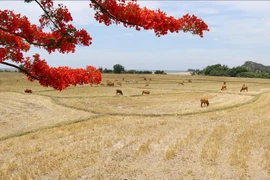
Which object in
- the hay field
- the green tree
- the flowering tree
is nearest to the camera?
the flowering tree

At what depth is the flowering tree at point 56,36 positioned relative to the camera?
6382 mm

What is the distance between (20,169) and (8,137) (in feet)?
18.4

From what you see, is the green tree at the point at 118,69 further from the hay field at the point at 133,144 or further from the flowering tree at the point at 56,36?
the flowering tree at the point at 56,36

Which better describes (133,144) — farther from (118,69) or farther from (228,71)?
(228,71)

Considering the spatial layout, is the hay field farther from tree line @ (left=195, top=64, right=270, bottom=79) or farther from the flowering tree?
tree line @ (left=195, top=64, right=270, bottom=79)

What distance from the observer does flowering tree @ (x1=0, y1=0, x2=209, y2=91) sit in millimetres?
6382

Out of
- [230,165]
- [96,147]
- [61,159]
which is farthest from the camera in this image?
[96,147]

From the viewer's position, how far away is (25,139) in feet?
49.0

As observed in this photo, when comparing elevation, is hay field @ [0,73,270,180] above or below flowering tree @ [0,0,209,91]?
below

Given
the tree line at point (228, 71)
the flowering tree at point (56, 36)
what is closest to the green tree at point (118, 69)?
the tree line at point (228, 71)

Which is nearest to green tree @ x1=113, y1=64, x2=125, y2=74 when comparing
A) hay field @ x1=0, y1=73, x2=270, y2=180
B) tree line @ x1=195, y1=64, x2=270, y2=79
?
tree line @ x1=195, y1=64, x2=270, y2=79

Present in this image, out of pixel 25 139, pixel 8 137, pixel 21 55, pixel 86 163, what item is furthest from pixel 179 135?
pixel 21 55

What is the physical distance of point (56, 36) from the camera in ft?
24.8

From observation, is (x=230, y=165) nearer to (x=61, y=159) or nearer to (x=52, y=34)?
(x=61, y=159)
